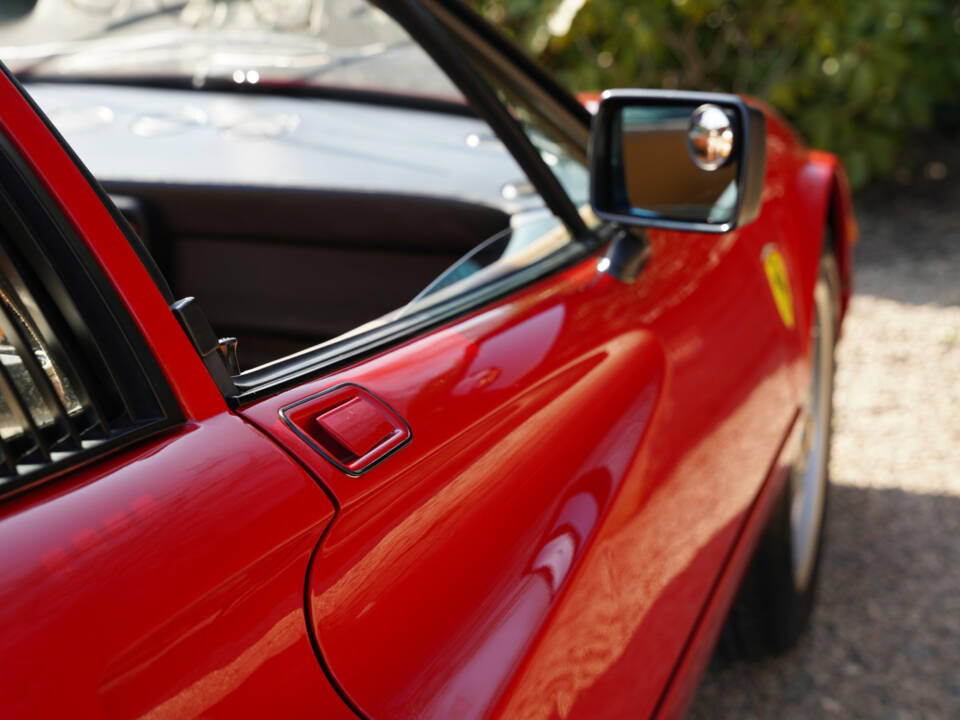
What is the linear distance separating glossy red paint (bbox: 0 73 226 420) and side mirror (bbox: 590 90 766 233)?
86 centimetres

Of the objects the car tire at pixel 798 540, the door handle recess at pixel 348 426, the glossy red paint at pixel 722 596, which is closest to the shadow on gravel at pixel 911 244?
the car tire at pixel 798 540

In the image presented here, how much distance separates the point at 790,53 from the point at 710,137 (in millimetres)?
5009

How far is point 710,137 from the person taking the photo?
162 centimetres

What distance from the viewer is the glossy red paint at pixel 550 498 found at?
0.98m

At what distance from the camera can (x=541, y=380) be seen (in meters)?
1.28

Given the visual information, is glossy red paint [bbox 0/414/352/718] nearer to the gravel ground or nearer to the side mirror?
the side mirror

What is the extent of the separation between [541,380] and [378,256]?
85cm

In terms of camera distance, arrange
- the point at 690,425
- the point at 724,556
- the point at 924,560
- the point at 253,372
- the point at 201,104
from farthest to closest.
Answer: the point at 924,560, the point at 201,104, the point at 724,556, the point at 690,425, the point at 253,372

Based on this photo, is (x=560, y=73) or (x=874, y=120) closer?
(x=874, y=120)

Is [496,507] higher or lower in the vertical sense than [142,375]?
lower

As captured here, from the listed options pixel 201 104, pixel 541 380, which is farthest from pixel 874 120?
pixel 541 380

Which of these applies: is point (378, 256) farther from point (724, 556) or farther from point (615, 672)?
point (615, 672)

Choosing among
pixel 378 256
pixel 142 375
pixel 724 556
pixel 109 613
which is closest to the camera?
pixel 109 613

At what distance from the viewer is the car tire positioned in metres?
2.38
